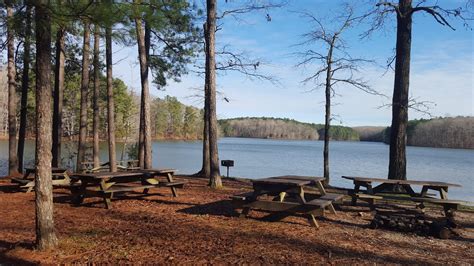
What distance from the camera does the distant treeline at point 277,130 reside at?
13712 centimetres

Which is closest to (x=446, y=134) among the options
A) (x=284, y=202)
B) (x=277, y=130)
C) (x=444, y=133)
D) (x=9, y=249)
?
(x=444, y=133)

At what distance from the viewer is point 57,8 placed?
466 centimetres

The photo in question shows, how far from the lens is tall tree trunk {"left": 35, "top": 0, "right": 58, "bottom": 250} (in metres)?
4.48

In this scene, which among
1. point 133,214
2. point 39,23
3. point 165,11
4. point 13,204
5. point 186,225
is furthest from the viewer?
point 13,204

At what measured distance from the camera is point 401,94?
1076 centimetres

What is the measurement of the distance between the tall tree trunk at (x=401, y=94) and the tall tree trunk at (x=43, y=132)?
8.76 metres

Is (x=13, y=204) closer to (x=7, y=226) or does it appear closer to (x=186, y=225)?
(x=7, y=226)

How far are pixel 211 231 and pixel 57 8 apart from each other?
3.54 meters

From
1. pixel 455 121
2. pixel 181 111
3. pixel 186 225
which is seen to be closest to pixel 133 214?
pixel 186 225

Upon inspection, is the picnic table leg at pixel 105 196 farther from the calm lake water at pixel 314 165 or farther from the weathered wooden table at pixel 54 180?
the calm lake water at pixel 314 165

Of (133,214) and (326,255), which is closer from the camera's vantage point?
(326,255)

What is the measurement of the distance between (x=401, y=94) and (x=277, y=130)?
5098 inches

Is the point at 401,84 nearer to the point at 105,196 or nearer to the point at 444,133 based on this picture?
the point at 105,196

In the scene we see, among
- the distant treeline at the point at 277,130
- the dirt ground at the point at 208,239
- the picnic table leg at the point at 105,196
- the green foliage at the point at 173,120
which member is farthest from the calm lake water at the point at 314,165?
the distant treeline at the point at 277,130
